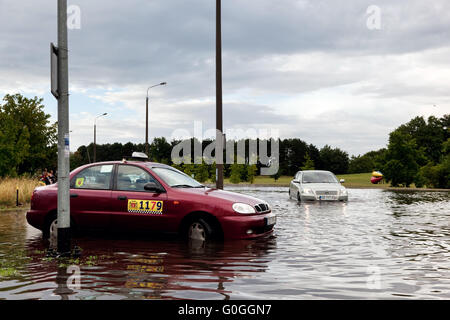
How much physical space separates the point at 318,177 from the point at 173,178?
1328 centimetres

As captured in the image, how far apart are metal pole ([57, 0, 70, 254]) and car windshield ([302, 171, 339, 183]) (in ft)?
50.7

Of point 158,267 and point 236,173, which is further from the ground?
point 236,173

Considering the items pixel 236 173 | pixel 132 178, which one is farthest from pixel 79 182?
pixel 236 173

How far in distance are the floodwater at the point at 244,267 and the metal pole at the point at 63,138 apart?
1.58ft

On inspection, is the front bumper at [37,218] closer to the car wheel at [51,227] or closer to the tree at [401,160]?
Answer: the car wheel at [51,227]

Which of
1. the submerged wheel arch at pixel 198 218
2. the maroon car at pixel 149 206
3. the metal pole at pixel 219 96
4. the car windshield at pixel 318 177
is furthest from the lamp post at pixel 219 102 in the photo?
the submerged wheel arch at pixel 198 218

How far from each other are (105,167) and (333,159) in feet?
335

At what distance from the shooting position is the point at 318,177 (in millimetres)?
22828

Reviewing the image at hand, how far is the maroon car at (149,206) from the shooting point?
9.63 meters

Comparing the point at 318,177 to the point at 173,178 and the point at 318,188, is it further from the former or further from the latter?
the point at 173,178

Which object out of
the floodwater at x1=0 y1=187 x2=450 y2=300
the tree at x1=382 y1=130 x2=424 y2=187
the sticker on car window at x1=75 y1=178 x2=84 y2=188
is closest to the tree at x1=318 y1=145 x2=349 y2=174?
the tree at x1=382 y1=130 x2=424 y2=187
